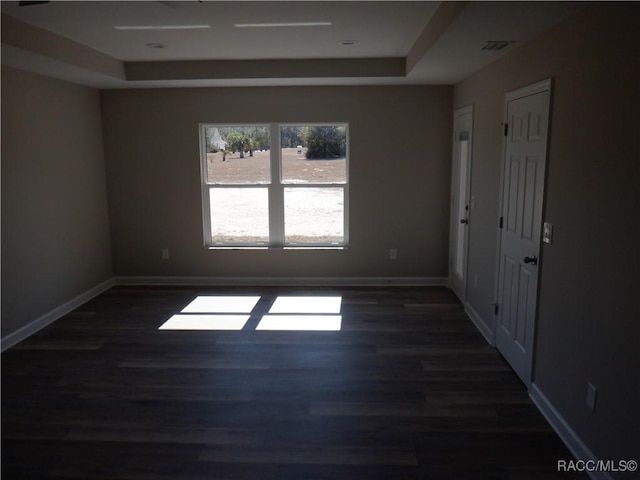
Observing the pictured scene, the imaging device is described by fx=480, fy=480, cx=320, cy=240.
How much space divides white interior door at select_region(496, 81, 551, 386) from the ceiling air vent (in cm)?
34

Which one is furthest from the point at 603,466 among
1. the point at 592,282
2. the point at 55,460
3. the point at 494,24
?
the point at 55,460

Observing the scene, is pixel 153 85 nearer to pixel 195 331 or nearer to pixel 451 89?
pixel 195 331

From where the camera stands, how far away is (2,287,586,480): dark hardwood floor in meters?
2.56

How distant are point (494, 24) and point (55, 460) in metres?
3.45

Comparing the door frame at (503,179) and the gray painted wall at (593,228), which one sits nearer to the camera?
the gray painted wall at (593,228)

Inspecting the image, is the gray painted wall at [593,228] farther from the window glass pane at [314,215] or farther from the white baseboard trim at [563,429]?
the window glass pane at [314,215]

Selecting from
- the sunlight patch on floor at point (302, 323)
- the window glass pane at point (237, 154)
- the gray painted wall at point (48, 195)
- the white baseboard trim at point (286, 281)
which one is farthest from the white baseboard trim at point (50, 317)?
the sunlight patch on floor at point (302, 323)

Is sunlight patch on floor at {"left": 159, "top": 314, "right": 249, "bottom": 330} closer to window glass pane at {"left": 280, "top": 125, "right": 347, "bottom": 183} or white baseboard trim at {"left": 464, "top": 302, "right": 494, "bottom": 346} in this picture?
window glass pane at {"left": 280, "top": 125, "right": 347, "bottom": 183}

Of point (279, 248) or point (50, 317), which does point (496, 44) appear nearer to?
point (279, 248)

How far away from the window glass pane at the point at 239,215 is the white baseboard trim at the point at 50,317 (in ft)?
4.83

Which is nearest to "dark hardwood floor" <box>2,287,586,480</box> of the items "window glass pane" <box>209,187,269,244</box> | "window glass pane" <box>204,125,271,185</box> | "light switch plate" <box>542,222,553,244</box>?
"light switch plate" <box>542,222,553,244</box>

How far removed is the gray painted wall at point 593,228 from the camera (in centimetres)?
Result: 213

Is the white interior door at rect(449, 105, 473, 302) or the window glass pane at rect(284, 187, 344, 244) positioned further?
the window glass pane at rect(284, 187, 344, 244)

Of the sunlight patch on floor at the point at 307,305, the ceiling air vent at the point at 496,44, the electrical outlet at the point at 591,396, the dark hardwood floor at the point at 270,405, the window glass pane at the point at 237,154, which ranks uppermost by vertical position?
the ceiling air vent at the point at 496,44
